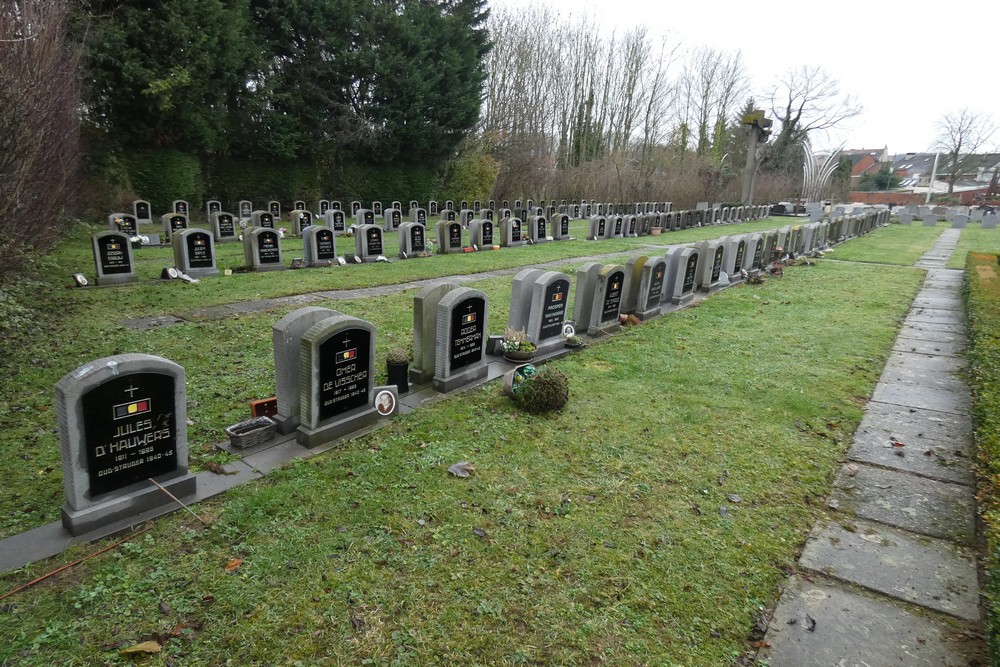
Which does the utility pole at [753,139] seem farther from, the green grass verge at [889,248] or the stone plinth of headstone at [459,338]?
the stone plinth of headstone at [459,338]

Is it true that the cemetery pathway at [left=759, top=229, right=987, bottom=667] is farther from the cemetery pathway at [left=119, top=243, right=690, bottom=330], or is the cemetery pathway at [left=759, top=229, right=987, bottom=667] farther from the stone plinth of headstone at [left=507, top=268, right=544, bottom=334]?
the cemetery pathway at [left=119, top=243, right=690, bottom=330]

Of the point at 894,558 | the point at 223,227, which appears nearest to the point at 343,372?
the point at 894,558

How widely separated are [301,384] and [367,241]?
36.5 feet

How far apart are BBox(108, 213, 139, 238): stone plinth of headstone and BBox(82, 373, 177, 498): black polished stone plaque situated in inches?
584

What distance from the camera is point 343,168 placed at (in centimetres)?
3086

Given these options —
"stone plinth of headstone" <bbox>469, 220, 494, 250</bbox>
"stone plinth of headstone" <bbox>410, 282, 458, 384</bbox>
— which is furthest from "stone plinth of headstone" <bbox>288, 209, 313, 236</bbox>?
"stone plinth of headstone" <bbox>410, 282, 458, 384</bbox>

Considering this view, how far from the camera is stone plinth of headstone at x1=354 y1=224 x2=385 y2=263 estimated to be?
1509 centimetres

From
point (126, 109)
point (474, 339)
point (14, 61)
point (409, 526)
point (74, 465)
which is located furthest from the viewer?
point (126, 109)

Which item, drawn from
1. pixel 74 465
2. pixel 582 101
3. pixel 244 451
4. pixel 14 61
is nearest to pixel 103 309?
pixel 14 61

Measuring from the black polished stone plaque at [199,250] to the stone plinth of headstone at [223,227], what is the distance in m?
6.06

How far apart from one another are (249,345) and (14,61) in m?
6.57

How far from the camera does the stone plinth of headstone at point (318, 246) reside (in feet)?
45.7

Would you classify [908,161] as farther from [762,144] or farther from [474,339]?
[474,339]

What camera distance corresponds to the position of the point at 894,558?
3523 millimetres
